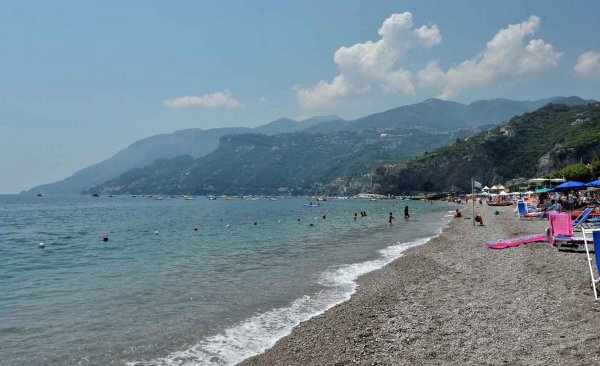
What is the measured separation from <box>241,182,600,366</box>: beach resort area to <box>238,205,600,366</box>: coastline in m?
0.02

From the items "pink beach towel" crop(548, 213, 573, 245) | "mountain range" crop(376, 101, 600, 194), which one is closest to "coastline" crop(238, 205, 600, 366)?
"pink beach towel" crop(548, 213, 573, 245)

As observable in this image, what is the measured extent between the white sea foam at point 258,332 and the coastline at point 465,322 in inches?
17.3

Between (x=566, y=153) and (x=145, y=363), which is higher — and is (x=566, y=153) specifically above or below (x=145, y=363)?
above

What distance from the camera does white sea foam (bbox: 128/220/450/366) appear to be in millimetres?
9367

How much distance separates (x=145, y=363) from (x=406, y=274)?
435 inches

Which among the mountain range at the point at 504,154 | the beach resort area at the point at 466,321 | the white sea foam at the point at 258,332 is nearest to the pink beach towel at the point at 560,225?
the beach resort area at the point at 466,321

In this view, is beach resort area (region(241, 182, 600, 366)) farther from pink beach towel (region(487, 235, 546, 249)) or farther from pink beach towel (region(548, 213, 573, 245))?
pink beach towel (region(487, 235, 546, 249))

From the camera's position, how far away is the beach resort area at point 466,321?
727cm

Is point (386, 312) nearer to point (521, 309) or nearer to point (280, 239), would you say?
point (521, 309)

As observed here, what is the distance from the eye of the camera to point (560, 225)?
18.1 metres

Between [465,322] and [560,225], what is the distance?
11642mm

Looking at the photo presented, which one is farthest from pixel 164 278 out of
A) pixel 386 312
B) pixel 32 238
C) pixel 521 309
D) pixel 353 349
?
pixel 32 238

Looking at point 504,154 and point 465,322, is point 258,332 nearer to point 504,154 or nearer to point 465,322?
point 465,322

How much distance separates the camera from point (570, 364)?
613 cm
